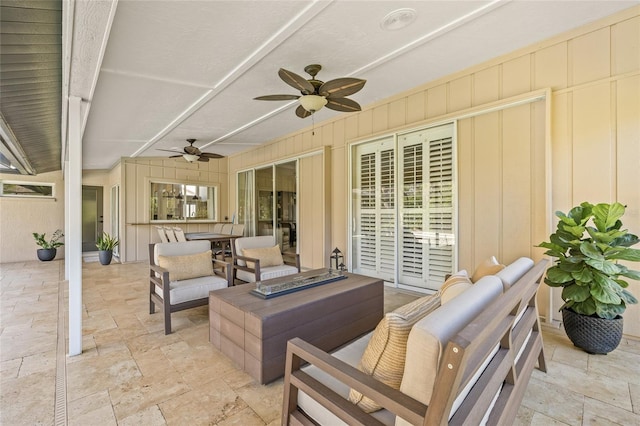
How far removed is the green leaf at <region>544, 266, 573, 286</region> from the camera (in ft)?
7.99

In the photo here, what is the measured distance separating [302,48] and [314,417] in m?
3.11

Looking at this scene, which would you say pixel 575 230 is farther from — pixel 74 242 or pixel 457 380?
pixel 74 242

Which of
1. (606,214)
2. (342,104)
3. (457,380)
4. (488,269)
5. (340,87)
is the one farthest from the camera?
(342,104)

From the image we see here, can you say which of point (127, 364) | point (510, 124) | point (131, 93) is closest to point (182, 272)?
point (127, 364)

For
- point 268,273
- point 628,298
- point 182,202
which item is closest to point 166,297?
point 268,273

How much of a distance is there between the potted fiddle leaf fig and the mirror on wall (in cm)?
834

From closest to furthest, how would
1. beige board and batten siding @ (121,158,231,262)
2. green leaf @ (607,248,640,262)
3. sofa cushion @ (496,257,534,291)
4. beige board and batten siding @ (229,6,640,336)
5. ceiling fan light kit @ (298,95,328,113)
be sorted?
sofa cushion @ (496,257,534,291) < green leaf @ (607,248,640,262) < beige board and batten siding @ (229,6,640,336) < ceiling fan light kit @ (298,95,328,113) < beige board and batten siding @ (121,158,231,262)

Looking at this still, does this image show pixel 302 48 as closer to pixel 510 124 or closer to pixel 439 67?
pixel 439 67

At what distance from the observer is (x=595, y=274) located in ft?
7.72

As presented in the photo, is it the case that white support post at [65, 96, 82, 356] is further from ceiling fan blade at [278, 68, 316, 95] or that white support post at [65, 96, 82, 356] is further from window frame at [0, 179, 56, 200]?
window frame at [0, 179, 56, 200]

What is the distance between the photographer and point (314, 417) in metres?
1.29

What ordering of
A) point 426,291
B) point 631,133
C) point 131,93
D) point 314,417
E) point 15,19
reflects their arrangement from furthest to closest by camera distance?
point 426,291 → point 131,93 → point 631,133 → point 15,19 → point 314,417

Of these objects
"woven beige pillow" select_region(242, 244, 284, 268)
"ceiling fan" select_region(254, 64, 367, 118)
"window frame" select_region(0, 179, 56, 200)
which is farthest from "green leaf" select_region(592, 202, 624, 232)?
"window frame" select_region(0, 179, 56, 200)

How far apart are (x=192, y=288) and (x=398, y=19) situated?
132 inches
